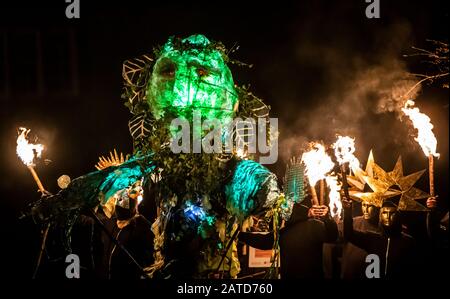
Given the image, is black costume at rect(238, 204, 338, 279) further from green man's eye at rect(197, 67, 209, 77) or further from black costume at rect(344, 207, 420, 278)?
green man's eye at rect(197, 67, 209, 77)

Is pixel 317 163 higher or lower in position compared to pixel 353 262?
higher

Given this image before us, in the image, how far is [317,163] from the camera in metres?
7.40

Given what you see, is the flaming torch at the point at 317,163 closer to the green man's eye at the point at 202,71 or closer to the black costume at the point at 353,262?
the black costume at the point at 353,262

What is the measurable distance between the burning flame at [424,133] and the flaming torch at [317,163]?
1443mm

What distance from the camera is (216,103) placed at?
4.50 metres

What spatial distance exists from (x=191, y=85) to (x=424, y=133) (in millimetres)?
4665

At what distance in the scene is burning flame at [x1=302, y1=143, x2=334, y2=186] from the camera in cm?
714

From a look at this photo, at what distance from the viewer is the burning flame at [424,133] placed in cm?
721

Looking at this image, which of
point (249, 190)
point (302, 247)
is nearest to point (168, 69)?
point (249, 190)

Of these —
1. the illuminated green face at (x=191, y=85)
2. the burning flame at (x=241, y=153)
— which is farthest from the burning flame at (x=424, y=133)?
the illuminated green face at (x=191, y=85)

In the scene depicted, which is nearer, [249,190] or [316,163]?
[249,190]

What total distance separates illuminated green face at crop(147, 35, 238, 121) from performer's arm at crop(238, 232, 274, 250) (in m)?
1.95

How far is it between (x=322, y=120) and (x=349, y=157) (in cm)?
200

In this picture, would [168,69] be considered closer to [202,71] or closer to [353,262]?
[202,71]
